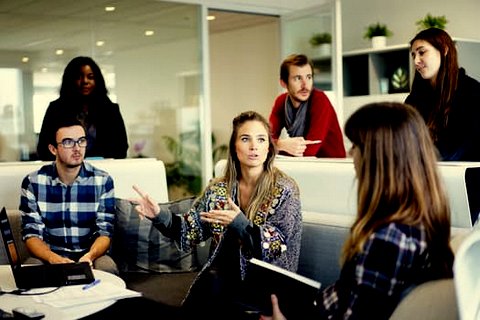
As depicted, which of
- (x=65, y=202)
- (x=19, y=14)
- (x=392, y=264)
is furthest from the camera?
(x=19, y=14)

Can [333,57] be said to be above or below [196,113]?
above

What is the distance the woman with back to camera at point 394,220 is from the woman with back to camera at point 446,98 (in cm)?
120

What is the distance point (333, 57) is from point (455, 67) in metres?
4.00

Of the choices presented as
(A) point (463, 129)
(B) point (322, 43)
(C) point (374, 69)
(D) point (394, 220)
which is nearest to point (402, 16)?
(C) point (374, 69)

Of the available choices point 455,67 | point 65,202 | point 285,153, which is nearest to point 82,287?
point 65,202

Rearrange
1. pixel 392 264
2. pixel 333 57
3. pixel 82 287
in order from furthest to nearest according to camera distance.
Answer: pixel 333 57 → pixel 82 287 → pixel 392 264

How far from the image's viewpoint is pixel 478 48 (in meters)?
6.38

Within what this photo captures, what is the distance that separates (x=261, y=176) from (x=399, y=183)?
3.89ft

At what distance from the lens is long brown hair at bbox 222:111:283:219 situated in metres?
2.67

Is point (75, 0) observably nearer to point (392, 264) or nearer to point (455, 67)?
point (455, 67)

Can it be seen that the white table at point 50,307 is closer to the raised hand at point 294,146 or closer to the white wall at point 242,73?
the raised hand at point 294,146

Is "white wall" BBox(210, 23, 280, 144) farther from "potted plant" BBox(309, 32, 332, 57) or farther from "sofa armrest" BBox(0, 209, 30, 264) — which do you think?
"sofa armrest" BBox(0, 209, 30, 264)

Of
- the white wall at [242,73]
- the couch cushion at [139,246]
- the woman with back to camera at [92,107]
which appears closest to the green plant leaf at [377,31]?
the white wall at [242,73]

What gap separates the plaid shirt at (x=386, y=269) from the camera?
156cm
